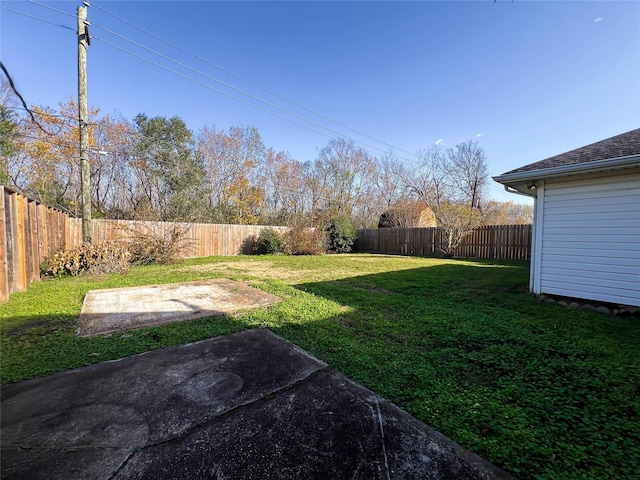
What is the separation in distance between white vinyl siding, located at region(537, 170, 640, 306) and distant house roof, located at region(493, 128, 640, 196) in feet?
0.97

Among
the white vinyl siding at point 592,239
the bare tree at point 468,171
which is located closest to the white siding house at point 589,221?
the white vinyl siding at point 592,239

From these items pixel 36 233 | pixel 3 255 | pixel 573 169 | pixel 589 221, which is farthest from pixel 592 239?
pixel 36 233

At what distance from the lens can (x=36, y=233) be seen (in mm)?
5215

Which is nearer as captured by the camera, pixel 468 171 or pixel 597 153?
pixel 597 153

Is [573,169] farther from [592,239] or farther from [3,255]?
[3,255]

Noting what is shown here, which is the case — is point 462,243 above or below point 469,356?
above

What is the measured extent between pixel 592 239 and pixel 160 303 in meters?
6.60

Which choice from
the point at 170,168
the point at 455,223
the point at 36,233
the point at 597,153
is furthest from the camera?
the point at 170,168

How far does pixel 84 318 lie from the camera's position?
3.23 metres

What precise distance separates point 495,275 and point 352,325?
18.5 feet

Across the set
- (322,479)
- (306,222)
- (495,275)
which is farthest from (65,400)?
(306,222)

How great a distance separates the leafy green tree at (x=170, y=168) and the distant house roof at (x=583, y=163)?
12.9 metres

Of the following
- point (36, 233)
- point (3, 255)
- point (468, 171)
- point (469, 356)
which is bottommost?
point (469, 356)

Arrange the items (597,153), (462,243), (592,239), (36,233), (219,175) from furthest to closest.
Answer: (219,175)
(462,243)
(36,233)
(597,153)
(592,239)
